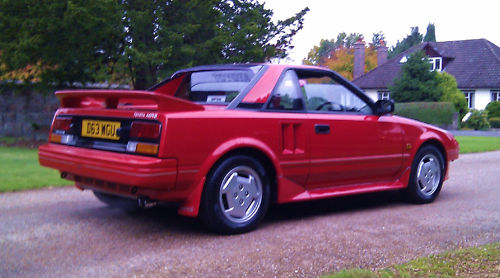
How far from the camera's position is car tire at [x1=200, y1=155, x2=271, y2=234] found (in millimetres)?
4566

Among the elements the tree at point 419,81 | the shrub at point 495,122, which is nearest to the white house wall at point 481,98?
the shrub at point 495,122

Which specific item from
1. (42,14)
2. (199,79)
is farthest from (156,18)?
(199,79)

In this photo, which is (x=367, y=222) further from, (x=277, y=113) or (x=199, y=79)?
(x=199, y=79)

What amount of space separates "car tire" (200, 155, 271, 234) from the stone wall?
12068 mm


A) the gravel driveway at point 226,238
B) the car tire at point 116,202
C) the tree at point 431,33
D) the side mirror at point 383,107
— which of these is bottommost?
the gravel driveway at point 226,238

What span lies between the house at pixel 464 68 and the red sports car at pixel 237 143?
35.3 meters

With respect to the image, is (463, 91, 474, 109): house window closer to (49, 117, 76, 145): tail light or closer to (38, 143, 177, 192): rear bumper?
(49, 117, 76, 145): tail light

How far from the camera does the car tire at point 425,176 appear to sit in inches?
252

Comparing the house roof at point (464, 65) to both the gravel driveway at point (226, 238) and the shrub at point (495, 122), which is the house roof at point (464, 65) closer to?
the shrub at point (495, 122)

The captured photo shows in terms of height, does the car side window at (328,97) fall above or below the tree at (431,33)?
below

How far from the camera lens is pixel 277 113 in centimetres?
512

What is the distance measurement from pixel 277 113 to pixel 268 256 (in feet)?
5.09

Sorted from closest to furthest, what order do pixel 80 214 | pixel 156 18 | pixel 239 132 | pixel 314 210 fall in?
pixel 239 132, pixel 80 214, pixel 314 210, pixel 156 18

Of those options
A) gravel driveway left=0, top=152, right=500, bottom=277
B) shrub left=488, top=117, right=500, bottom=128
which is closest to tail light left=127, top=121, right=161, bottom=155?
gravel driveway left=0, top=152, right=500, bottom=277
